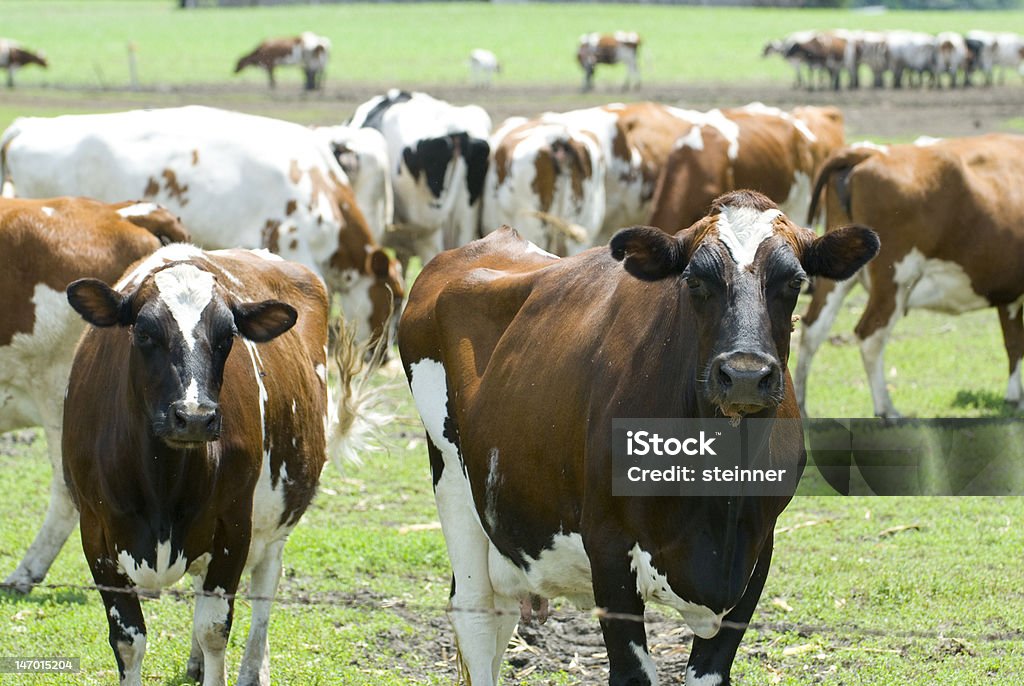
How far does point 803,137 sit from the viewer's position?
15.2m

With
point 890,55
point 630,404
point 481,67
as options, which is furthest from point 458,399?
point 890,55

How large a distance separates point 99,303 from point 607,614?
2357 mm

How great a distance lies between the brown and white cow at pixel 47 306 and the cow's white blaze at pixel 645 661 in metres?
4.12

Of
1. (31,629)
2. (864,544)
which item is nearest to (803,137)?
(864,544)

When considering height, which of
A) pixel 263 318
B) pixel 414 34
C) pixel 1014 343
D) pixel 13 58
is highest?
pixel 263 318

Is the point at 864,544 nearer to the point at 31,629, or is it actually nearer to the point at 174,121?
the point at 31,629

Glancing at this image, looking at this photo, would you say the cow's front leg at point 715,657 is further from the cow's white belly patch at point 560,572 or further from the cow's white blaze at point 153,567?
the cow's white blaze at point 153,567

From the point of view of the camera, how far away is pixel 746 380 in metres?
3.80

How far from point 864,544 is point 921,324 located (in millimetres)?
6905

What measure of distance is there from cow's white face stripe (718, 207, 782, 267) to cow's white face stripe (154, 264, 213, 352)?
206 cm

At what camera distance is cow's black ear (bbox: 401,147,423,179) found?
14.3 metres

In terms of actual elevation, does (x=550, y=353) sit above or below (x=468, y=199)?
above

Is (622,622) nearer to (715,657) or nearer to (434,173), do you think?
(715,657)

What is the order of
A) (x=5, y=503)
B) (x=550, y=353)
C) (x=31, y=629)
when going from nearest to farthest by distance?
1. (x=550, y=353)
2. (x=31, y=629)
3. (x=5, y=503)
